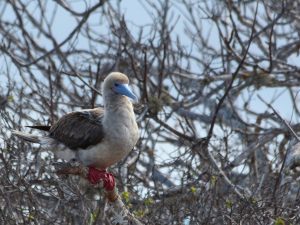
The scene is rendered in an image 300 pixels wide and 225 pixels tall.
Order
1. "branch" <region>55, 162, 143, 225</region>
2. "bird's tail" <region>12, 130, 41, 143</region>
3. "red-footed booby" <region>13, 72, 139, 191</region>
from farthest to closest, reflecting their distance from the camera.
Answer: "bird's tail" <region>12, 130, 41, 143</region> < "red-footed booby" <region>13, 72, 139, 191</region> < "branch" <region>55, 162, 143, 225</region>

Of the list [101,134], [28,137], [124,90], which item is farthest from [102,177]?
[28,137]

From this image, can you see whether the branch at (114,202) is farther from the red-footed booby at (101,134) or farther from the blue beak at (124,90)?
the blue beak at (124,90)

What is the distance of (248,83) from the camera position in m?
11.8

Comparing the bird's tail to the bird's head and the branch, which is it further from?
the branch

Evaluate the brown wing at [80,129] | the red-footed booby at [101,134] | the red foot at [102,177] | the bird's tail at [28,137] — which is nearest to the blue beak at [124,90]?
the red-footed booby at [101,134]

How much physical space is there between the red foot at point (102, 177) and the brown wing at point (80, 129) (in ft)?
0.95

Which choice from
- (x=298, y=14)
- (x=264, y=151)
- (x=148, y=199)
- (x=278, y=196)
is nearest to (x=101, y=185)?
(x=148, y=199)

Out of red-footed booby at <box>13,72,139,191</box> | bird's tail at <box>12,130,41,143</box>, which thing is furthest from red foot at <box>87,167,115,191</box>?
bird's tail at <box>12,130,41,143</box>

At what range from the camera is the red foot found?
7559 mm

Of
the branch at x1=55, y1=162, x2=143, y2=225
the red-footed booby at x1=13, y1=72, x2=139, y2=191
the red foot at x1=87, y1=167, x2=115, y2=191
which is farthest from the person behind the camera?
the red-footed booby at x1=13, y1=72, x2=139, y2=191

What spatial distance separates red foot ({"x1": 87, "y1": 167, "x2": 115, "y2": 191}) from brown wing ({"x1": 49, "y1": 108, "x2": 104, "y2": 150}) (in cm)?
29

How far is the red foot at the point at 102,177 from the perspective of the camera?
24.8 feet

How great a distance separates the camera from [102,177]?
771cm

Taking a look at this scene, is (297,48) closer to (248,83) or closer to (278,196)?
(248,83)
